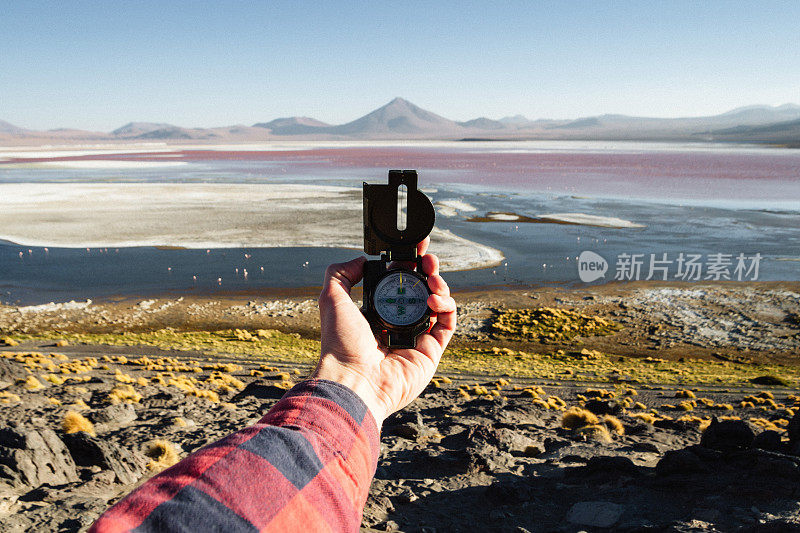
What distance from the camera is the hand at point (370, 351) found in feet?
7.63

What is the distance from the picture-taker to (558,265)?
35.2 meters

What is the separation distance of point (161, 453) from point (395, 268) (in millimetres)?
7355

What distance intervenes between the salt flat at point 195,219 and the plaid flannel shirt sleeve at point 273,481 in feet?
103

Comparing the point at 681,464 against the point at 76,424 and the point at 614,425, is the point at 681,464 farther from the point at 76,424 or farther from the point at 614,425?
the point at 76,424

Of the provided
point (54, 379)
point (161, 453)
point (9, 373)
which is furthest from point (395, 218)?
point (9, 373)

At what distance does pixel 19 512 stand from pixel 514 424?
914 centimetres

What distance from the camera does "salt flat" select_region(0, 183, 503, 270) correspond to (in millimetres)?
38625

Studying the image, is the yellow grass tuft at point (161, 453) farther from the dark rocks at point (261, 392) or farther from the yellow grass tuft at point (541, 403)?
the yellow grass tuft at point (541, 403)

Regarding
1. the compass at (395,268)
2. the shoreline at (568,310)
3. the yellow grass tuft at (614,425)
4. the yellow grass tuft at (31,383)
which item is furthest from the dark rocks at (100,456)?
the shoreline at (568,310)

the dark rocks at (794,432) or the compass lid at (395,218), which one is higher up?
the compass lid at (395,218)

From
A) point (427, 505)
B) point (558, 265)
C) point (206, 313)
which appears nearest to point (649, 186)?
point (558, 265)

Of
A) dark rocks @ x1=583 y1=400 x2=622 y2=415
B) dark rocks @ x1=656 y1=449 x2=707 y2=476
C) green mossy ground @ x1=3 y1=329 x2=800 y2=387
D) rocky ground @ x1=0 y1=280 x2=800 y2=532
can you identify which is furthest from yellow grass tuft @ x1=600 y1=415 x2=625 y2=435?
green mossy ground @ x1=3 y1=329 x2=800 y2=387

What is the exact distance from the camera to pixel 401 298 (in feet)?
9.74

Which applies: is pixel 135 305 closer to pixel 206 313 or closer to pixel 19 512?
pixel 206 313
